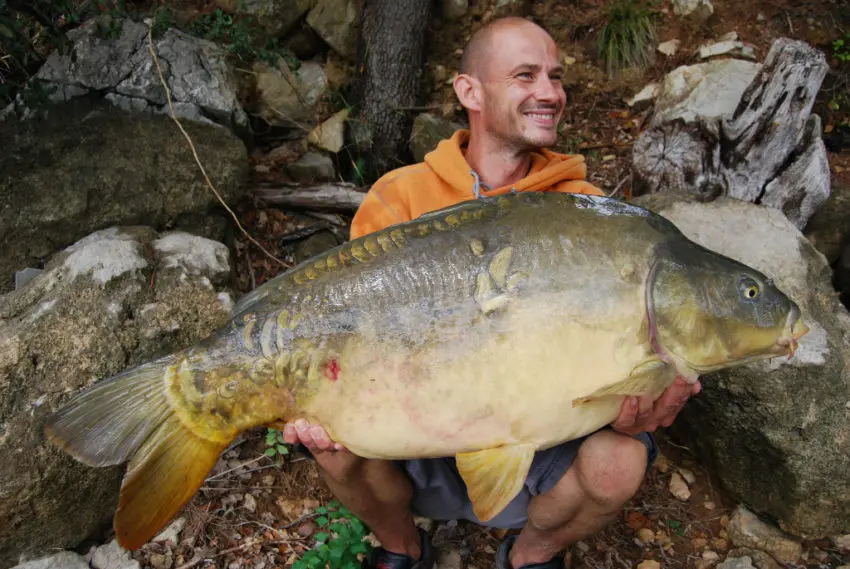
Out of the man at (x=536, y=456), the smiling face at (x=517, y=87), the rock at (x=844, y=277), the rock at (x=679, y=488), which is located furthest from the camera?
the rock at (x=844, y=277)

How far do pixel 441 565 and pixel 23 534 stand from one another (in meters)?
1.64

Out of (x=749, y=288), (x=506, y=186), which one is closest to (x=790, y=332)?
(x=749, y=288)

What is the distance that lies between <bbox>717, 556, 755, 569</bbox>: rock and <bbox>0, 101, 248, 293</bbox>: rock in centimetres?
297

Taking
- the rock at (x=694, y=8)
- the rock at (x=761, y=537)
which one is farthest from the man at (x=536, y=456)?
the rock at (x=694, y=8)

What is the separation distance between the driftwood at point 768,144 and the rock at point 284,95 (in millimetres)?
2396

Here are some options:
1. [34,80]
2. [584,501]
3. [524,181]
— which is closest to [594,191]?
[524,181]

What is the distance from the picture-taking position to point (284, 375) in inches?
70.8

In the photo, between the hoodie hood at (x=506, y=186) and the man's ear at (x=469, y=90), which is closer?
the hoodie hood at (x=506, y=186)

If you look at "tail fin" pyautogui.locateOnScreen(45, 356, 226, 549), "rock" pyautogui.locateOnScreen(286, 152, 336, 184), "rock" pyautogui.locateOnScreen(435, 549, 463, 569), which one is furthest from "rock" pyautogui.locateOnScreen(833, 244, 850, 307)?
"tail fin" pyautogui.locateOnScreen(45, 356, 226, 549)

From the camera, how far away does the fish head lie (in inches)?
69.7

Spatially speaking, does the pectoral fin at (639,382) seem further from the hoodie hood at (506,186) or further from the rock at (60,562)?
the rock at (60,562)

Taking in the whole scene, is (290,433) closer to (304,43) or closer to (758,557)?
(758,557)

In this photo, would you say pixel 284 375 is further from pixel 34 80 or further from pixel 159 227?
pixel 34 80

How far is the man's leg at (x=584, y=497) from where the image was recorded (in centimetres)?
210
